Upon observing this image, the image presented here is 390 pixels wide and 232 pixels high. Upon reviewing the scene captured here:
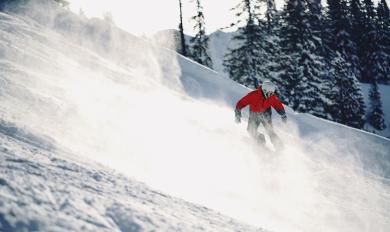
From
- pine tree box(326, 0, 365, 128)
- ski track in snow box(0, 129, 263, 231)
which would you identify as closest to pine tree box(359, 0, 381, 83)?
pine tree box(326, 0, 365, 128)

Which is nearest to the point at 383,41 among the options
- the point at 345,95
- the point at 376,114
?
the point at 376,114

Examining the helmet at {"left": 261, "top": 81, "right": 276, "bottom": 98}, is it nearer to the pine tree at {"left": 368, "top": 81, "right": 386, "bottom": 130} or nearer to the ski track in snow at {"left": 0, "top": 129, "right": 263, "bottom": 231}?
the ski track in snow at {"left": 0, "top": 129, "right": 263, "bottom": 231}

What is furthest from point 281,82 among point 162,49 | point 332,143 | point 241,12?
point 332,143

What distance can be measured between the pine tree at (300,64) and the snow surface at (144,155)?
15.4 m

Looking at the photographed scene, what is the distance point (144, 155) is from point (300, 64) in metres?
25.5

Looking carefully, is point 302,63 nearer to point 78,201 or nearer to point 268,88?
point 268,88

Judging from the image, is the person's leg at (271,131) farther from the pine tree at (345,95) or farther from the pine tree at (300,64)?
the pine tree at (345,95)

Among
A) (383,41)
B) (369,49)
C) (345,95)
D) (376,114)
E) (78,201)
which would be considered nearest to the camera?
(78,201)

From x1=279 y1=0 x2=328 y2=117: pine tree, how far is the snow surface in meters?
15.4

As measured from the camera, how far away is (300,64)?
2906 centimetres

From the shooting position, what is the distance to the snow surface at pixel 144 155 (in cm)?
300

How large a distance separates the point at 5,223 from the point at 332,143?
9999 mm

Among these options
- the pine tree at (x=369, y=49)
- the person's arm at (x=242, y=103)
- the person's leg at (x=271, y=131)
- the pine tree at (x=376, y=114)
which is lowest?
the person's leg at (x=271, y=131)

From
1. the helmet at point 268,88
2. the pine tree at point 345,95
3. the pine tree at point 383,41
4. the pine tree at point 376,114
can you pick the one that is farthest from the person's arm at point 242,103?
the pine tree at point 383,41
